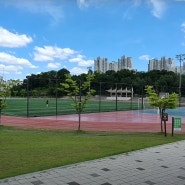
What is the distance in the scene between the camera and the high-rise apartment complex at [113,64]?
13438 centimetres

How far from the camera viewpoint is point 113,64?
13750cm

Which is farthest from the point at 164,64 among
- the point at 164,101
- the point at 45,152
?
the point at 45,152

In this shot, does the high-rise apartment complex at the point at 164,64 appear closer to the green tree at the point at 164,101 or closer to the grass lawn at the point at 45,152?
the green tree at the point at 164,101

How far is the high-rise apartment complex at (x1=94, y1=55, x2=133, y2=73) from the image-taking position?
134375 mm

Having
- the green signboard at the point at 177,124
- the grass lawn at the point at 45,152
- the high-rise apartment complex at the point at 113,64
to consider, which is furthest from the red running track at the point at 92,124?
the high-rise apartment complex at the point at 113,64

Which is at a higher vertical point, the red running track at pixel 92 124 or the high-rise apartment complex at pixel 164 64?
the high-rise apartment complex at pixel 164 64

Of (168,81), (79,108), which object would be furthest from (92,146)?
(168,81)

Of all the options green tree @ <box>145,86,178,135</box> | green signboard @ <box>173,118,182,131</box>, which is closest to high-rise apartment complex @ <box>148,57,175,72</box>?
green tree @ <box>145,86,178,135</box>

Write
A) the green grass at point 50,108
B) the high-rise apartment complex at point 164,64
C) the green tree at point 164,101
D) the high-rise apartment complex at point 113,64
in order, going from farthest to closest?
the high-rise apartment complex at point 113,64 < the high-rise apartment complex at point 164,64 < the green grass at point 50,108 < the green tree at point 164,101

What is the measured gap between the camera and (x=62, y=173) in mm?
6453

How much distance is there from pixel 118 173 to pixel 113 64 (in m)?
132

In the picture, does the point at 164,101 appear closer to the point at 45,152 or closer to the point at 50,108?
the point at 45,152

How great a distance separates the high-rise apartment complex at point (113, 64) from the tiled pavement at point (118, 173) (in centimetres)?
12632

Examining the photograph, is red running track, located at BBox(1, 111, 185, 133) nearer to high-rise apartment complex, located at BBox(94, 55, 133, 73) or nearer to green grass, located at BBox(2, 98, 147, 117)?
green grass, located at BBox(2, 98, 147, 117)
